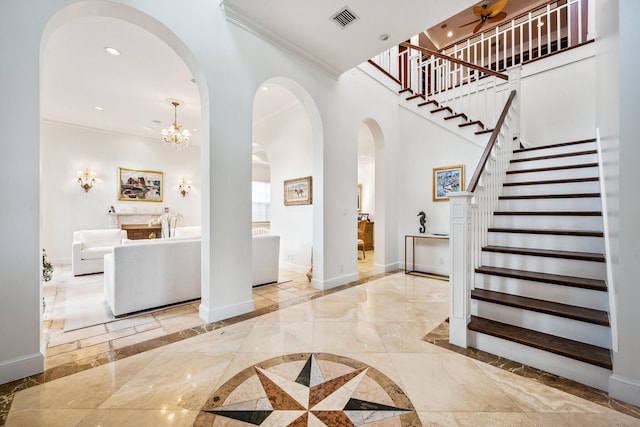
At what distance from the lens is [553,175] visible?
3.31 meters

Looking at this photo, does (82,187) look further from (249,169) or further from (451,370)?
(451,370)

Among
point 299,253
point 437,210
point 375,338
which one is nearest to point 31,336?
point 375,338

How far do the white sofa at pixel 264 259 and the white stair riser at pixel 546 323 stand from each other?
2.75m

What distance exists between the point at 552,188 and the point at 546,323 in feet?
6.18

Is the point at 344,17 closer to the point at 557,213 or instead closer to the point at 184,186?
the point at 557,213

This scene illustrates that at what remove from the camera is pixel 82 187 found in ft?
20.4

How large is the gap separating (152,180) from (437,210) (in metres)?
7.31

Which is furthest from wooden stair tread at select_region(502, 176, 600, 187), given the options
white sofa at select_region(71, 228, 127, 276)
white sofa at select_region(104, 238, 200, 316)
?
white sofa at select_region(71, 228, 127, 276)

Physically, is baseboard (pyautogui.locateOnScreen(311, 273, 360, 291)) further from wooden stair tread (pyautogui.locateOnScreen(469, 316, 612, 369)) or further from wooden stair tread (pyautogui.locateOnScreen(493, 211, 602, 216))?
wooden stair tread (pyautogui.locateOnScreen(493, 211, 602, 216))

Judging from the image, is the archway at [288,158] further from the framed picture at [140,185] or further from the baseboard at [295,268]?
the framed picture at [140,185]

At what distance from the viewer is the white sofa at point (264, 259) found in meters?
3.92

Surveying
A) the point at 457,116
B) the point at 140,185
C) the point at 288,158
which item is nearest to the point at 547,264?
the point at 457,116

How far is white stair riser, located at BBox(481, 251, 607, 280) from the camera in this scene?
86.7 inches

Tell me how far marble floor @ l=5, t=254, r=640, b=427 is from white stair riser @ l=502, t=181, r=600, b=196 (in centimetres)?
219
